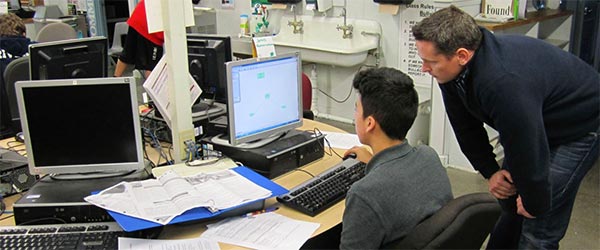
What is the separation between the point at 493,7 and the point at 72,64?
2913 millimetres

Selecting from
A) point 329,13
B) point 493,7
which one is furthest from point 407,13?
point 329,13

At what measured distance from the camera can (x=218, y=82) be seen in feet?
8.56

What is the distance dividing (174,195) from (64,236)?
348 mm

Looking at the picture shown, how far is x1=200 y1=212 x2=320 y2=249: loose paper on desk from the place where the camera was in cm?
159

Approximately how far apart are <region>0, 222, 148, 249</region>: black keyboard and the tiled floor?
228cm

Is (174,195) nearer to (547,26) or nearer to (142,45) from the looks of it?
(142,45)

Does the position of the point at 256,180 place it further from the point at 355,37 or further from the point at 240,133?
the point at 355,37

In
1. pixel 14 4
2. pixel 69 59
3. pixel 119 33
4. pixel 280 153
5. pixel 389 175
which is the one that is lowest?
pixel 280 153

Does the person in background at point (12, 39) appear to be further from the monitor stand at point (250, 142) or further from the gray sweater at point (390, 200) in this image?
the gray sweater at point (390, 200)

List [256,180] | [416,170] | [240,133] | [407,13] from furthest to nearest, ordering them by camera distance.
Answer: [407,13]
[240,133]
[256,180]
[416,170]

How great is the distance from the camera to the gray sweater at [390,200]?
141cm

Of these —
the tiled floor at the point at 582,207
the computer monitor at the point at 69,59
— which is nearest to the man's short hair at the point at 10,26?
the computer monitor at the point at 69,59

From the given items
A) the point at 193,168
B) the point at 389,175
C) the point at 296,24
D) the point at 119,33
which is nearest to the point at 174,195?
the point at 193,168

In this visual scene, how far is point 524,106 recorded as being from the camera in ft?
5.37
